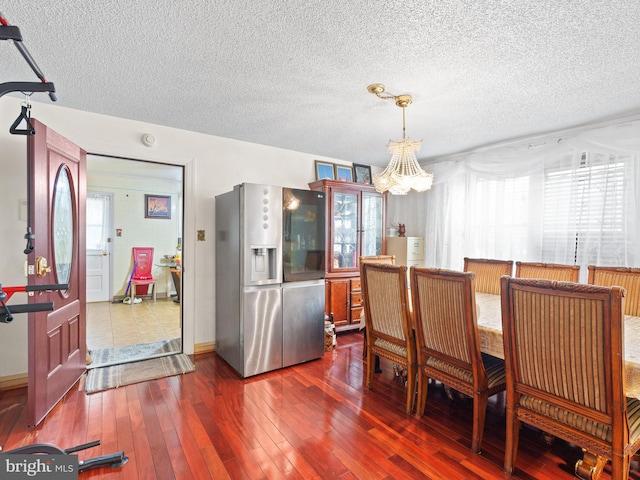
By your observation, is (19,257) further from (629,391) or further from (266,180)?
(629,391)

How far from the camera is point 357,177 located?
4.58 meters

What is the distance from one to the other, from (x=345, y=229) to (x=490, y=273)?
1.77m

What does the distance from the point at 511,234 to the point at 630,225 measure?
984 mm

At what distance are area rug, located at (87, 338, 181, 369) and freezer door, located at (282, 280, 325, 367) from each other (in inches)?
51.3

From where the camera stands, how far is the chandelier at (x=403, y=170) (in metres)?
2.44

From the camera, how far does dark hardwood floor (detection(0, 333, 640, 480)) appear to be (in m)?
1.70

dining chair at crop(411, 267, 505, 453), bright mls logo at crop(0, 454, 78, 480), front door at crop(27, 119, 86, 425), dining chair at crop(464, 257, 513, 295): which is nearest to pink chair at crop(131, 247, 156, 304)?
front door at crop(27, 119, 86, 425)

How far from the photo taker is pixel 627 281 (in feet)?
7.47

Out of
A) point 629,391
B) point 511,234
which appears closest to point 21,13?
point 629,391

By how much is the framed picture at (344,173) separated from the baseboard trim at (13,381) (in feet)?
12.3

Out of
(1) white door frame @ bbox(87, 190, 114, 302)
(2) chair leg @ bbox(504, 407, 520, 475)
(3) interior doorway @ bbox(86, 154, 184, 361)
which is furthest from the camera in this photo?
(1) white door frame @ bbox(87, 190, 114, 302)

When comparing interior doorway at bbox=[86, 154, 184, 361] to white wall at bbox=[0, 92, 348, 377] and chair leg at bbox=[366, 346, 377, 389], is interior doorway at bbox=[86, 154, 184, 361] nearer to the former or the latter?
white wall at bbox=[0, 92, 348, 377]

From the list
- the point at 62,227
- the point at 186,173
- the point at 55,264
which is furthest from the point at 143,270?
the point at 55,264

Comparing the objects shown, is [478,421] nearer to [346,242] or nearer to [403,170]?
[403,170]
